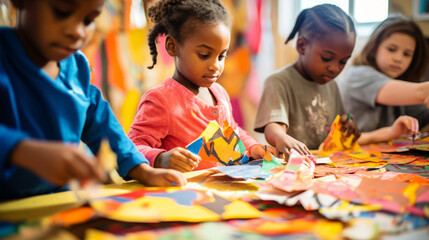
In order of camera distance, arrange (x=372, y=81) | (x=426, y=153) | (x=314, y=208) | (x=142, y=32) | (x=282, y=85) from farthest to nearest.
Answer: (x=142, y=32), (x=372, y=81), (x=282, y=85), (x=426, y=153), (x=314, y=208)

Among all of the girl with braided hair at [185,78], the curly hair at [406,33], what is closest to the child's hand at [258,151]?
the girl with braided hair at [185,78]

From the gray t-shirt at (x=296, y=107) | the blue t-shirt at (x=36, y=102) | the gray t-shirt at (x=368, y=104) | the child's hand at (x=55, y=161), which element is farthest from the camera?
the gray t-shirt at (x=368, y=104)

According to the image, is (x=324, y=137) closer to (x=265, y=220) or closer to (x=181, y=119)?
(x=181, y=119)

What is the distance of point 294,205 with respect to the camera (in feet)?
1.83

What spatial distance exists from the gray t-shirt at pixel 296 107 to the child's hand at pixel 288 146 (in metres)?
0.13

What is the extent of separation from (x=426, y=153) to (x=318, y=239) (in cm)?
78

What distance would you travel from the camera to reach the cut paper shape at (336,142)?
1.02 metres

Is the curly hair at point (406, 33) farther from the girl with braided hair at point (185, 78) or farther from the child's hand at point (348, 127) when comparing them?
the girl with braided hair at point (185, 78)

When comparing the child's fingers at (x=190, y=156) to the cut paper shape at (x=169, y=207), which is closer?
the cut paper shape at (x=169, y=207)

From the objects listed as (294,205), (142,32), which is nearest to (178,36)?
(294,205)

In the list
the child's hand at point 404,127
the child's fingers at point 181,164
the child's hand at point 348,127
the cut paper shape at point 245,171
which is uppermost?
the child's fingers at point 181,164

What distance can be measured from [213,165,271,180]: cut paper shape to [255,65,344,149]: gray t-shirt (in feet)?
1.04

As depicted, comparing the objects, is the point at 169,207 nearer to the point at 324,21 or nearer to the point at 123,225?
the point at 123,225

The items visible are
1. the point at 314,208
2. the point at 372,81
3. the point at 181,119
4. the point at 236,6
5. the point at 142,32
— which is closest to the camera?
the point at 314,208
